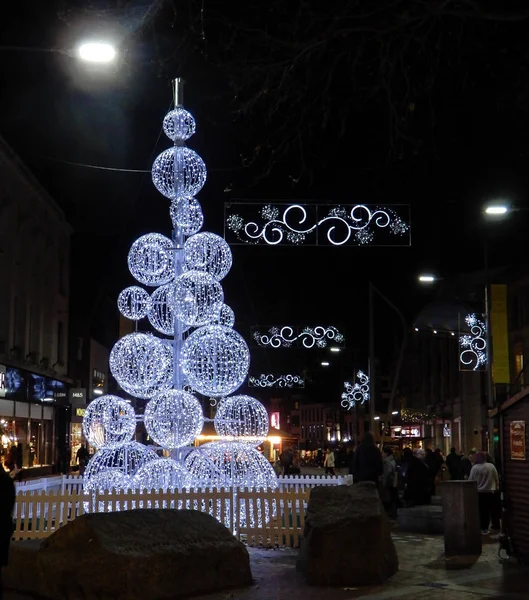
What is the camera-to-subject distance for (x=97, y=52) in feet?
32.9

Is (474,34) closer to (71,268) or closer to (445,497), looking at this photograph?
(445,497)

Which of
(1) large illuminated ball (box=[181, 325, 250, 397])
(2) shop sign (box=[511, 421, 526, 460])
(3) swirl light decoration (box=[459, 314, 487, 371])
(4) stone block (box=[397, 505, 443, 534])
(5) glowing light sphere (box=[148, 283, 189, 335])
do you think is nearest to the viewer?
(2) shop sign (box=[511, 421, 526, 460])

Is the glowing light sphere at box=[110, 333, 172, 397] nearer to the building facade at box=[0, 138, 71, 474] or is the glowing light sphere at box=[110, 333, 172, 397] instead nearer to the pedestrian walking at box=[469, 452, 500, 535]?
the pedestrian walking at box=[469, 452, 500, 535]

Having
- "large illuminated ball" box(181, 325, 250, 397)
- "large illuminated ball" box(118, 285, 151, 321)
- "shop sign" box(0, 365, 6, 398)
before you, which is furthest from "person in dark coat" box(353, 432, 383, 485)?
"shop sign" box(0, 365, 6, 398)

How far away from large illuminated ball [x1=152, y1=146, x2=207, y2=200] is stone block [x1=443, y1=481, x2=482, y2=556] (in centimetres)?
744

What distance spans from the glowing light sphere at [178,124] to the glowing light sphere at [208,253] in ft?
6.60

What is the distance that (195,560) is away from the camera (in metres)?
10.0

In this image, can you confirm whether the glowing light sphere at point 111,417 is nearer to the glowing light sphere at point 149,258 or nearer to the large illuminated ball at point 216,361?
the large illuminated ball at point 216,361

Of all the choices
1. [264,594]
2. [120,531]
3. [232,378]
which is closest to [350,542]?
[264,594]

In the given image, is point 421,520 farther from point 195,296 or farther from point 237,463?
point 195,296

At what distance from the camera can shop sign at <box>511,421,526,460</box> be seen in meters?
12.5

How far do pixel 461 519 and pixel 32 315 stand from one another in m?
26.3

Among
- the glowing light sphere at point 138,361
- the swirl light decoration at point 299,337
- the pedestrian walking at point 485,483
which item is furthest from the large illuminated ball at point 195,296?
the swirl light decoration at point 299,337

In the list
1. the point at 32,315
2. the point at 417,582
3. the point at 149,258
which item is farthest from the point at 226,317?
the point at 32,315
